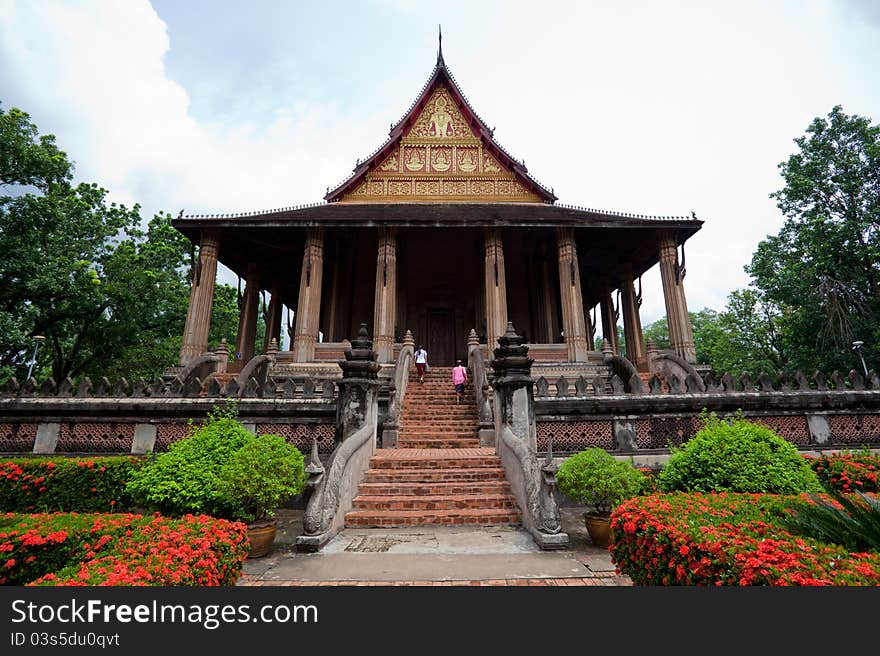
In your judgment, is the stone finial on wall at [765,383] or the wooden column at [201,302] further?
the wooden column at [201,302]

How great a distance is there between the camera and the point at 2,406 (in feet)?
28.4

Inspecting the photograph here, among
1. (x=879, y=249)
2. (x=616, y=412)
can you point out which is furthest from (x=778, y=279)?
(x=616, y=412)

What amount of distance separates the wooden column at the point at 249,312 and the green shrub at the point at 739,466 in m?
16.7

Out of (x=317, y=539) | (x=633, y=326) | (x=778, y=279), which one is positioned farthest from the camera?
(x=633, y=326)

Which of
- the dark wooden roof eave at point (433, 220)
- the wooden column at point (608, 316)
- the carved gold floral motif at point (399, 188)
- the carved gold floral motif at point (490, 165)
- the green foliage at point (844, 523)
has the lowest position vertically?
the green foliage at point (844, 523)

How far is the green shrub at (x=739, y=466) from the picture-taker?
4605mm

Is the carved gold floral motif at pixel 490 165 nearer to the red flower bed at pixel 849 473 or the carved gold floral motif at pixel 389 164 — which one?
the carved gold floral motif at pixel 389 164

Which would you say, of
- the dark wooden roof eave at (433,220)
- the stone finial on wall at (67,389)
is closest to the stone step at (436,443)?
the stone finial on wall at (67,389)

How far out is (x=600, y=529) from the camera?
5.22 meters

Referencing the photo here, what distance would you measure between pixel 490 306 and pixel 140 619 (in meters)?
13.4

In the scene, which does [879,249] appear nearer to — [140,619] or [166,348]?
[140,619]

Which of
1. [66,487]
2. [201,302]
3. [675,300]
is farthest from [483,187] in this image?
[66,487]

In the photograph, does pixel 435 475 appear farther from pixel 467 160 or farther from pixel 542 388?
pixel 467 160

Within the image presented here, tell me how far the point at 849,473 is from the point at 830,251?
13325mm
